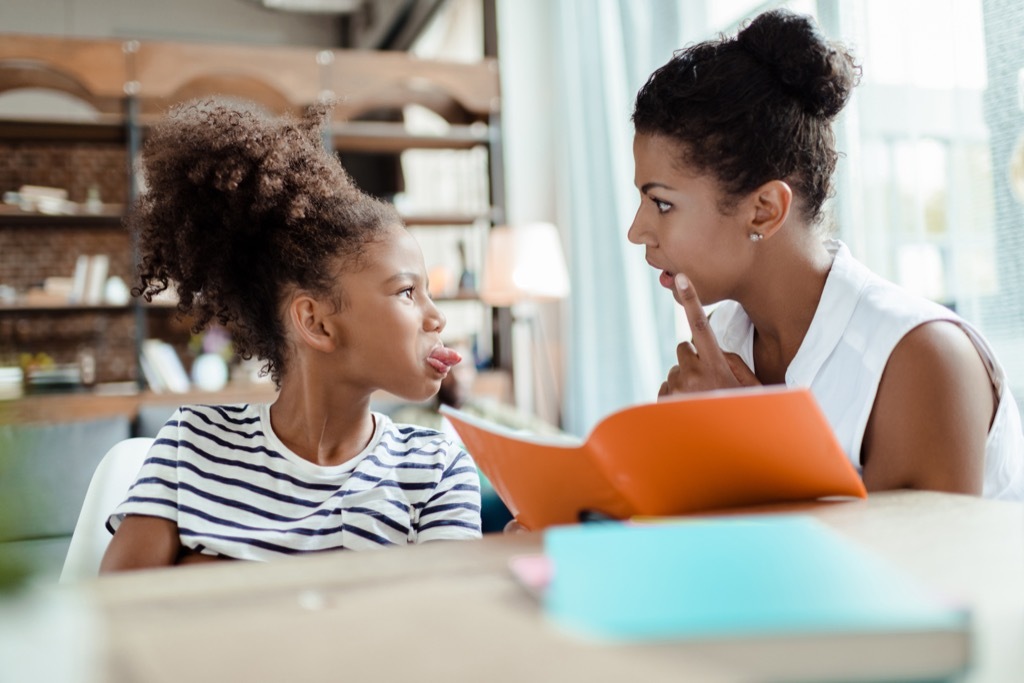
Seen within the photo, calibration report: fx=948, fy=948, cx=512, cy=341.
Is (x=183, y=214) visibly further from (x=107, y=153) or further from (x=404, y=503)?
(x=107, y=153)

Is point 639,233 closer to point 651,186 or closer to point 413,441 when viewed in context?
point 651,186

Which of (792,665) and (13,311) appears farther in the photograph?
(13,311)

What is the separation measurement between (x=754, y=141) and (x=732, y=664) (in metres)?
0.94

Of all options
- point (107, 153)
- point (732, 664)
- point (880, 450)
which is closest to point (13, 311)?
point (107, 153)

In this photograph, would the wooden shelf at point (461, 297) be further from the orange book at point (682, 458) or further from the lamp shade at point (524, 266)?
the orange book at point (682, 458)

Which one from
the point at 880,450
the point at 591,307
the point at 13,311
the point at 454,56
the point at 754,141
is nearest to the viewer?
the point at 880,450

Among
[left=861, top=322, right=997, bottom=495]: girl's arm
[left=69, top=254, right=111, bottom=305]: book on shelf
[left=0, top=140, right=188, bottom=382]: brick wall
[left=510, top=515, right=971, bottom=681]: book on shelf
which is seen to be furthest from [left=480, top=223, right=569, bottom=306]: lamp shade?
[left=510, top=515, right=971, bottom=681]: book on shelf

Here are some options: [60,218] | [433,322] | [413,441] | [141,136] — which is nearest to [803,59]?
[433,322]

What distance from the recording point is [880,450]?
3.17 ft

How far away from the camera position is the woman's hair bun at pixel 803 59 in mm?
1146

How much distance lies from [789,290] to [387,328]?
0.50m

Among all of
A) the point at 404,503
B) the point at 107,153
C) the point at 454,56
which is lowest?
the point at 404,503

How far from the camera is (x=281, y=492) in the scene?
1021 millimetres

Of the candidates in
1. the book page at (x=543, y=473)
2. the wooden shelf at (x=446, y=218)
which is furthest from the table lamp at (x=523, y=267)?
the book page at (x=543, y=473)
